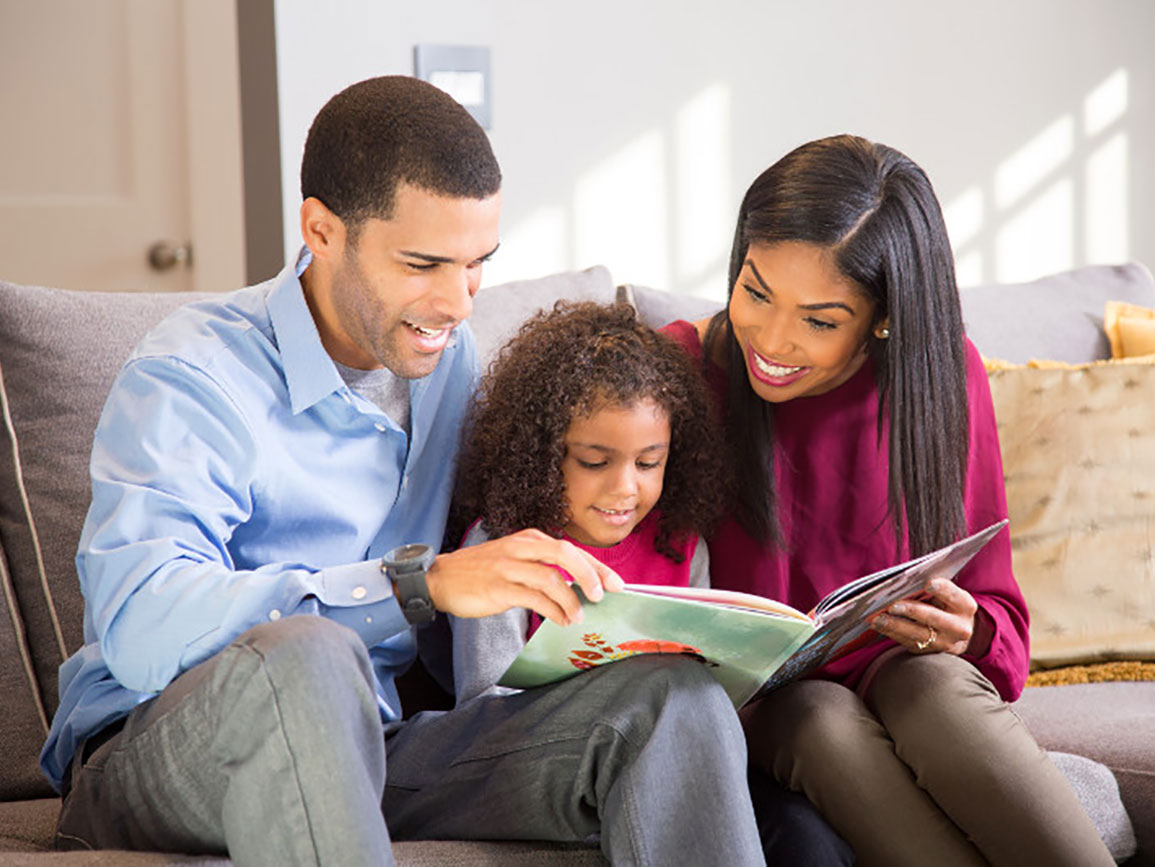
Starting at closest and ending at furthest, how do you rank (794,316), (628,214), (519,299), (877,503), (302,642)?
1. (302,642)
2. (794,316)
3. (877,503)
4. (519,299)
5. (628,214)

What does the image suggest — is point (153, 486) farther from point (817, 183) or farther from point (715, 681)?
point (817, 183)

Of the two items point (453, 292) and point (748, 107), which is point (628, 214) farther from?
point (453, 292)

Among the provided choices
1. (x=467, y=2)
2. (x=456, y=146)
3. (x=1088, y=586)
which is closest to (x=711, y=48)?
(x=467, y=2)

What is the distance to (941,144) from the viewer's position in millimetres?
3033

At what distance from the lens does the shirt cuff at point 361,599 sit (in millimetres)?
1275

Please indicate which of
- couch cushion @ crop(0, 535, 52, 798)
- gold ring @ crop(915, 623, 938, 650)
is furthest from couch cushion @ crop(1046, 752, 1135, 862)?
couch cushion @ crop(0, 535, 52, 798)

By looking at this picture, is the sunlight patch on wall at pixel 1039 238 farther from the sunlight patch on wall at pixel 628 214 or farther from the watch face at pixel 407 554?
the watch face at pixel 407 554

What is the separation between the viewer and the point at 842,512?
169 centimetres

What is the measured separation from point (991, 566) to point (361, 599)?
0.80 metres

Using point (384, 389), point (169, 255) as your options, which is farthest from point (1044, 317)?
point (169, 255)

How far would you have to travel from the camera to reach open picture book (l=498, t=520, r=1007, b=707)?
1.16m

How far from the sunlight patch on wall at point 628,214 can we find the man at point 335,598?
4.16 feet

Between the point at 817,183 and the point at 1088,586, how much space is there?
32.9 inches

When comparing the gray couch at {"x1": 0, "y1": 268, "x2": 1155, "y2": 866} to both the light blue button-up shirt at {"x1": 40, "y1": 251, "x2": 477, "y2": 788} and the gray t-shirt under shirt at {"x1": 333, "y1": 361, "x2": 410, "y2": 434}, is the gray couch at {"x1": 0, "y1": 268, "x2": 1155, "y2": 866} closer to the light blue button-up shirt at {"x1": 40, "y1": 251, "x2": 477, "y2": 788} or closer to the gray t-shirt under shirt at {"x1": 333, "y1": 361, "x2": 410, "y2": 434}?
the light blue button-up shirt at {"x1": 40, "y1": 251, "x2": 477, "y2": 788}
